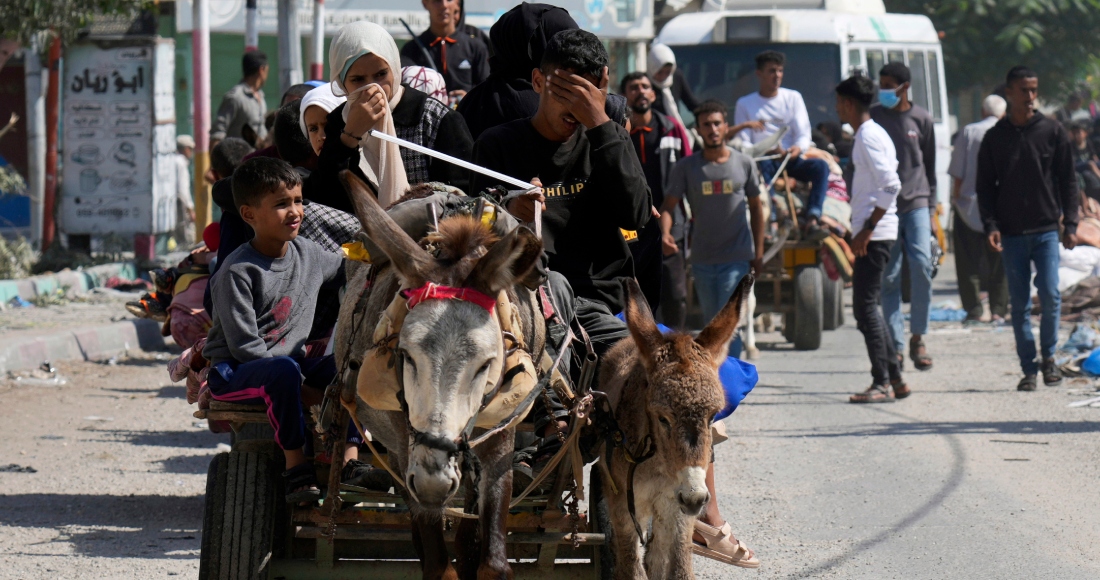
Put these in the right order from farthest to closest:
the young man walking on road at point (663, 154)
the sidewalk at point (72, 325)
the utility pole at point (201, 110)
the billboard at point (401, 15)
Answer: the billboard at point (401, 15) < the utility pole at point (201, 110) < the sidewalk at point (72, 325) < the young man walking on road at point (663, 154)

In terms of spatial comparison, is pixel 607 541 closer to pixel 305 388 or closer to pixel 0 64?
pixel 305 388

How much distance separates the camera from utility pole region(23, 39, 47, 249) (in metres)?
19.5

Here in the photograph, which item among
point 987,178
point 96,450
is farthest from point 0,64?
point 987,178

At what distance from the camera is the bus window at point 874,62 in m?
17.5

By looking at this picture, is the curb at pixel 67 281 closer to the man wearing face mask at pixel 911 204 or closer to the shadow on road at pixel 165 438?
the shadow on road at pixel 165 438

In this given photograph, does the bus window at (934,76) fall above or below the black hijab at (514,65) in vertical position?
above

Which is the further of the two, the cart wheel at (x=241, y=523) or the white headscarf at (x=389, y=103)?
the white headscarf at (x=389, y=103)

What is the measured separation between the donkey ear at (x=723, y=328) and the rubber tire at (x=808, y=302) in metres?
8.71

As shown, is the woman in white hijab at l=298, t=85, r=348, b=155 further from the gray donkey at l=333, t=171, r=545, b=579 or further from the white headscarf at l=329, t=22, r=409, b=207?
the gray donkey at l=333, t=171, r=545, b=579

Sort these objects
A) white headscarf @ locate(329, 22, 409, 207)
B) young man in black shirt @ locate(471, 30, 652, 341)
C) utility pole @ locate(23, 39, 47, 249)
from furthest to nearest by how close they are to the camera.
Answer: utility pole @ locate(23, 39, 47, 249), white headscarf @ locate(329, 22, 409, 207), young man in black shirt @ locate(471, 30, 652, 341)

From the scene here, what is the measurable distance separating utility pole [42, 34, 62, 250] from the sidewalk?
5.93 feet

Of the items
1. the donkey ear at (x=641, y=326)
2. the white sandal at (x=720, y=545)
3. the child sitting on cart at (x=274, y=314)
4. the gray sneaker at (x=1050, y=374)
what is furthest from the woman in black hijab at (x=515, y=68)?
the gray sneaker at (x=1050, y=374)

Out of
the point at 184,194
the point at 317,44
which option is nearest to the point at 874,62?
the point at 317,44

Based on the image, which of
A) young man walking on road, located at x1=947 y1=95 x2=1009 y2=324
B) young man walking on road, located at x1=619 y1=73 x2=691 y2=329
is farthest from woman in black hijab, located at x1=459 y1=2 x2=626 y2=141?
young man walking on road, located at x1=947 y1=95 x2=1009 y2=324
